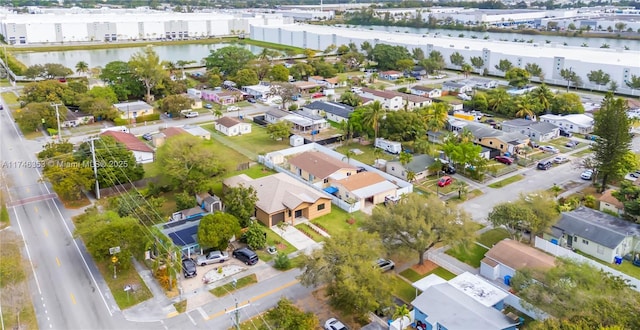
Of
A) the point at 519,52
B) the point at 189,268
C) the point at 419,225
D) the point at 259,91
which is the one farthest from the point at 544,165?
the point at 519,52

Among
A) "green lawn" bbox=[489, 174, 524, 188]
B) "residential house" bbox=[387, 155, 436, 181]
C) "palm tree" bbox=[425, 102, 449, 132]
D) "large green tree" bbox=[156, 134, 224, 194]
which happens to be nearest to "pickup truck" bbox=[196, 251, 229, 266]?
"large green tree" bbox=[156, 134, 224, 194]

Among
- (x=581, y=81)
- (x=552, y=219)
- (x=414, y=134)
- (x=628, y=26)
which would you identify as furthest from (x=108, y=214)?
(x=628, y=26)

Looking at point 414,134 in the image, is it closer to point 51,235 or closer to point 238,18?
point 51,235

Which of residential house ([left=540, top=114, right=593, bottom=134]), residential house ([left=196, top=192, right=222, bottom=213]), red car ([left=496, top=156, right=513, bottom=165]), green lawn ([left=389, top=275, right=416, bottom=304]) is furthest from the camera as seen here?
residential house ([left=540, top=114, right=593, bottom=134])

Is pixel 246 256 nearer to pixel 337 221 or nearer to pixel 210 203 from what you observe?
pixel 210 203

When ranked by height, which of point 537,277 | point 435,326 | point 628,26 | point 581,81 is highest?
point 628,26

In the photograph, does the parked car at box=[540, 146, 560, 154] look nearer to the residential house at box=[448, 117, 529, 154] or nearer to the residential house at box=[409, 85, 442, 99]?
the residential house at box=[448, 117, 529, 154]
